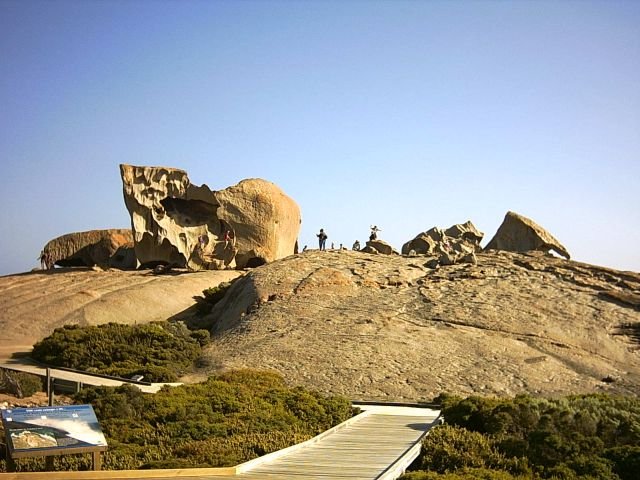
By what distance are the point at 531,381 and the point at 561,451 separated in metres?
8.87

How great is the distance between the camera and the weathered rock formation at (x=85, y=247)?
135 ft

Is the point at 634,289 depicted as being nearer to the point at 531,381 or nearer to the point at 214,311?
the point at 531,381

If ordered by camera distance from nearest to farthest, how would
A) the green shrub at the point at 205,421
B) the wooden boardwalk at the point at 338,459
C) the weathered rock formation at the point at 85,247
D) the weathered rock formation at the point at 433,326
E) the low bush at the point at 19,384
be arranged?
1. the wooden boardwalk at the point at 338,459
2. the green shrub at the point at 205,421
3. the low bush at the point at 19,384
4. the weathered rock formation at the point at 433,326
5. the weathered rock formation at the point at 85,247

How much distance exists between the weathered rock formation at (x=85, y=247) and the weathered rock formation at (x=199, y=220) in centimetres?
526

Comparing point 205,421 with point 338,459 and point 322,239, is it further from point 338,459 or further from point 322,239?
point 322,239

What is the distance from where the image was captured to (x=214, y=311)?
2903cm

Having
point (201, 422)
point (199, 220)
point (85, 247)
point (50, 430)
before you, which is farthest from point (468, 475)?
point (85, 247)

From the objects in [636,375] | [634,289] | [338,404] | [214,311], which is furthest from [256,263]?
[338,404]

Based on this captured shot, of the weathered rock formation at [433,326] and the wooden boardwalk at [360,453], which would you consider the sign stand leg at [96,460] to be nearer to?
the wooden boardwalk at [360,453]

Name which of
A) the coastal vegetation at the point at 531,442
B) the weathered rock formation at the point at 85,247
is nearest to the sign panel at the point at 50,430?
the coastal vegetation at the point at 531,442

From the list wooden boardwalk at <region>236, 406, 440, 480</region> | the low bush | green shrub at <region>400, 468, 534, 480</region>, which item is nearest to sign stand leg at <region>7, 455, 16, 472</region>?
wooden boardwalk at <region>236, 406, 440, 480</region>

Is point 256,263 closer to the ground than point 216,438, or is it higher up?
higher up

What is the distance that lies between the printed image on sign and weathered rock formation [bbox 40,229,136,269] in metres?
31.2

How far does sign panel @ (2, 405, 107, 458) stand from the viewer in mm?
9422
